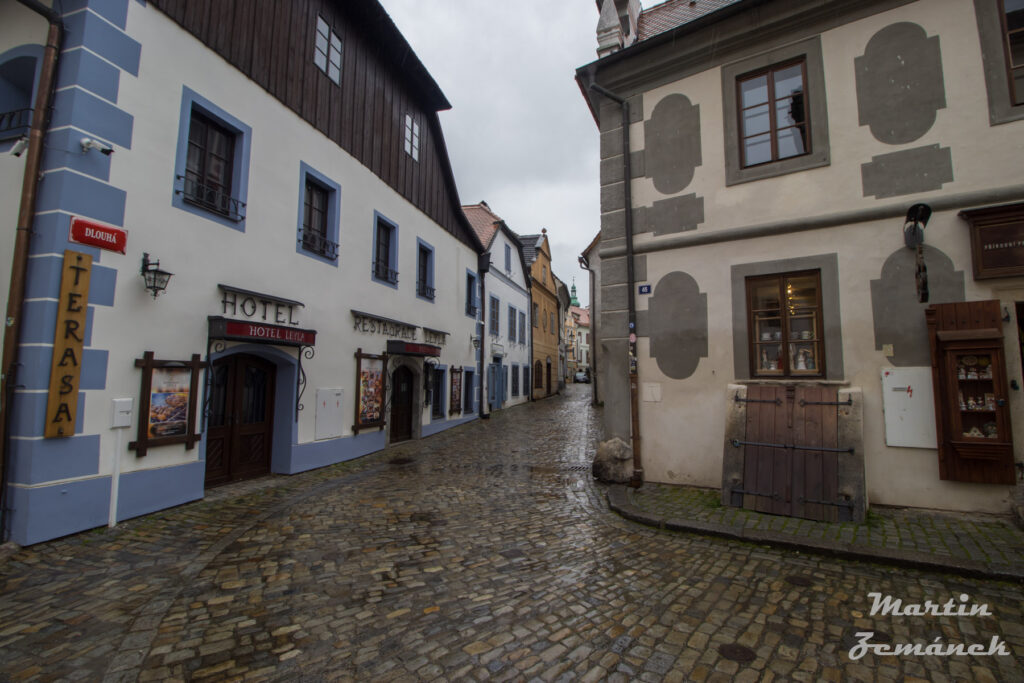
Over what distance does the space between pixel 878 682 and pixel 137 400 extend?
7.55 meters

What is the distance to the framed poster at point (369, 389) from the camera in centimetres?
1027

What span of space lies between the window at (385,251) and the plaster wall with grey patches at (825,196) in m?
6.03

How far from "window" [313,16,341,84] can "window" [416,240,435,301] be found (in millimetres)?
4600

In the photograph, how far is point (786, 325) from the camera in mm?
6320

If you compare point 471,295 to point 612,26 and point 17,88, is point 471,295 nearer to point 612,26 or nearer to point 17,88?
point 612,26

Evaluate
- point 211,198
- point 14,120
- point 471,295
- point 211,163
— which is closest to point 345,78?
point 211,163

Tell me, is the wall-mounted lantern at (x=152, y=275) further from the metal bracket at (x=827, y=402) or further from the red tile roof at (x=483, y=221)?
the red tile roof at (x=483, y=221)

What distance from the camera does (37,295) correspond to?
5.06 metres

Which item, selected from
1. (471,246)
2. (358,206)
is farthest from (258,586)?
(471,246)

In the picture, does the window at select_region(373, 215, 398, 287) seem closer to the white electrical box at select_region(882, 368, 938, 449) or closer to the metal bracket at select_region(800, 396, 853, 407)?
the metal bracket at select_region(800, 396, 853, 407)

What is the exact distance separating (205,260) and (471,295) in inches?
439

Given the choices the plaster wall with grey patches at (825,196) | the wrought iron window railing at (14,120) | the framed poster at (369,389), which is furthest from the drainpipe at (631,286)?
the wrought iron window railing at (14,120)

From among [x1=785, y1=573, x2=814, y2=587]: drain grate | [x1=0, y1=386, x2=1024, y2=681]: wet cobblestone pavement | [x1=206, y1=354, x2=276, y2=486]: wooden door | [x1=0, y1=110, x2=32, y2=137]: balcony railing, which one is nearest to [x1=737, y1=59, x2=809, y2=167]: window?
[x1=0, y1=386, x2=1024, y2=681]: wet cobblestone pavement

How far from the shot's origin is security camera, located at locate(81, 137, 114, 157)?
5.30 m
